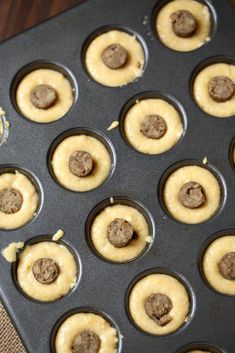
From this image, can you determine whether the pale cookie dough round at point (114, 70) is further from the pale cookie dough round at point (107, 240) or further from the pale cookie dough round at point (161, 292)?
the pale cookie dough round at point (161, 292)

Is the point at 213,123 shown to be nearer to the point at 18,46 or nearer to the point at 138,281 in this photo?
the point at 138,281

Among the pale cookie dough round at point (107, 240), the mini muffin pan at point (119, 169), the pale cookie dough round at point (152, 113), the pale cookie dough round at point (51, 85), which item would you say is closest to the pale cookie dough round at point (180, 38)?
the mini muffin pan at point (119, 169)

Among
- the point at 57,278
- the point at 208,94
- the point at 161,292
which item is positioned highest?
the point at 208,94

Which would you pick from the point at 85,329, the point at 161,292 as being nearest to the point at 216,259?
the point at 161,292

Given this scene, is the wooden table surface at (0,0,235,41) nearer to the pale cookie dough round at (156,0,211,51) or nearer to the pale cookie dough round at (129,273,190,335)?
the pale cookie dough round at (156,0,211,51)

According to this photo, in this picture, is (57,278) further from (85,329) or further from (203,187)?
(203,187)
